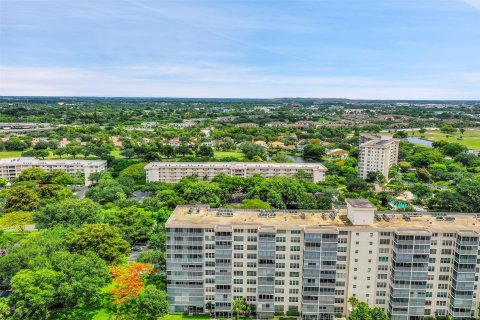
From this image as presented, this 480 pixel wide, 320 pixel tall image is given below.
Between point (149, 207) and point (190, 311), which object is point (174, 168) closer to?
point (149, 207)

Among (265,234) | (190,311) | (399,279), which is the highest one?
(265,234)

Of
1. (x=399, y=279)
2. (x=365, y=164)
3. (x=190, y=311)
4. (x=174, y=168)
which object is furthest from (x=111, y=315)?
(x=365, y=164)

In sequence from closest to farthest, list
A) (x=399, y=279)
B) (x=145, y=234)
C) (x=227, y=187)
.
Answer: (x=399, y=279), (x=145, y=234), (x=227, y=187)

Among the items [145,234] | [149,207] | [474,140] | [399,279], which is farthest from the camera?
[474,140]

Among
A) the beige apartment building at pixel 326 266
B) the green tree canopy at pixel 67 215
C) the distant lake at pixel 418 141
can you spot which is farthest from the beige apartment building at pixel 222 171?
the distant lake at pixel 418 141

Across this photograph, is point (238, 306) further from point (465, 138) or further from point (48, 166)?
point (465, 138)

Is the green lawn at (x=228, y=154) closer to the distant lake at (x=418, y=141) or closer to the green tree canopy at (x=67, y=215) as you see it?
the green tree canopy at (x=67, y=215)

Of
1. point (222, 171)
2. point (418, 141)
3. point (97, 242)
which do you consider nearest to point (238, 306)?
point (97, 242)

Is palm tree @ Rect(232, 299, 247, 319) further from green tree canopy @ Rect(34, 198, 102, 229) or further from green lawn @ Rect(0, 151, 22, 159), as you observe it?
green lawn @ Rect(0, 151, 22, 159)
